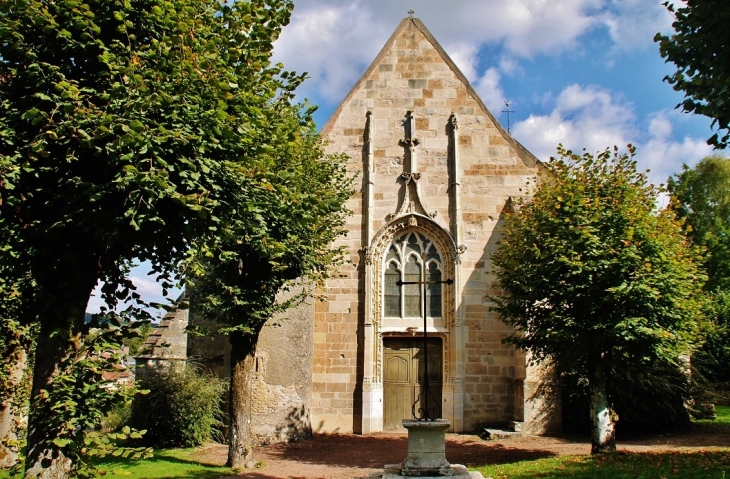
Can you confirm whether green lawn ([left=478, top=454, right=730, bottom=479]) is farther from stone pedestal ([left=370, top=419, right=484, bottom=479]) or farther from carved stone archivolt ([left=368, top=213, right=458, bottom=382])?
carved stone archivolt ([left=368, top=213, right=458, bottom=382])

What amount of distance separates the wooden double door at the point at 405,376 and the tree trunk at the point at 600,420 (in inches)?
195

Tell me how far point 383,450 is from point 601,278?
243 inches

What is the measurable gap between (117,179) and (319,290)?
37.7ft

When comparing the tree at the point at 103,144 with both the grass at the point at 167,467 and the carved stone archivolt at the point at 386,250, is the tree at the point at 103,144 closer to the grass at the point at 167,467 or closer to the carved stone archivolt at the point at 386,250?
the grass at the point at 167,467

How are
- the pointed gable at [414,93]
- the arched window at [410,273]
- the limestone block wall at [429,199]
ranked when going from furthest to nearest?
the pointed gable at [414,93], the arched window at [410,273], the limestone block wall at [429,199]

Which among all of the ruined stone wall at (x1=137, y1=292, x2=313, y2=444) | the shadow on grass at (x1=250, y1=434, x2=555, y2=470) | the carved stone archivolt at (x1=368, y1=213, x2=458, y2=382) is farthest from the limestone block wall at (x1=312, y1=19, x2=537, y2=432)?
the shadow on grass at (x1=250, y1=434, x2=555, y2=470)

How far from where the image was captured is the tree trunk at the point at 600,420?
11.7m

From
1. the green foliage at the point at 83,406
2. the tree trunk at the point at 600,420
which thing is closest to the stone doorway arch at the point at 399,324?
the tree trunk at the point at 600,420

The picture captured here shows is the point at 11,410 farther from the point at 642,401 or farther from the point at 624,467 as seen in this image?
the point at 642,401

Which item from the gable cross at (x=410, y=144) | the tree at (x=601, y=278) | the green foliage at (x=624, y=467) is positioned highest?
the gable cross at (x=410, y=144)

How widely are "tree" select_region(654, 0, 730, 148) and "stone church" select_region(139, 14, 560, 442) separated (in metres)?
8.42

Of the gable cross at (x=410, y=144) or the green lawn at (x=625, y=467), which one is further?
the gable cross at (x=410, y=144)

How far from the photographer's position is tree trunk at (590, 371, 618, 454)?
11.7 meters

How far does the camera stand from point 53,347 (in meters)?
6.06
